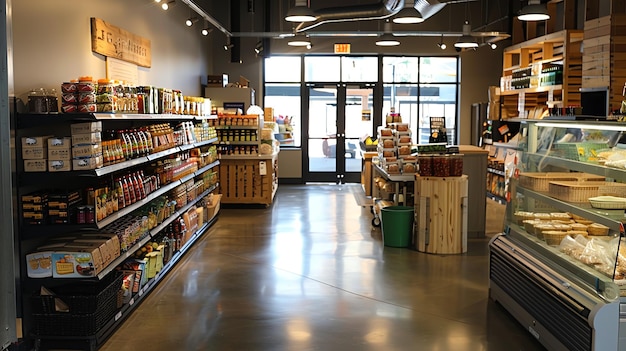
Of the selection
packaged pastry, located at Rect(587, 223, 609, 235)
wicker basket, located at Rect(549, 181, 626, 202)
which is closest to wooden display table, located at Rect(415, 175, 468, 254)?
wicker basket, located at Rect(549, 181, 626, 202)

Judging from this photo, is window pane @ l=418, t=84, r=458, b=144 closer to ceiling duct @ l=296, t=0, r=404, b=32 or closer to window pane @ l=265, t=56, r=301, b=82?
window pane @ l=265, t=56, r=301, b=82

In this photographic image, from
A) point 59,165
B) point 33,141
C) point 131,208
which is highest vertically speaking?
point 33,141

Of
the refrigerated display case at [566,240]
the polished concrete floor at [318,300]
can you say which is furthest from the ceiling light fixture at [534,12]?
the polished concrete floor at [318,300]

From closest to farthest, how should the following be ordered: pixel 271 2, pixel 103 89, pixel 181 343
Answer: pixel 181 343 → pixel 103 89 → pixel 271 2

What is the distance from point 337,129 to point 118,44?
9605 mm

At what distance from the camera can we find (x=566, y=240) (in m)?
4.86

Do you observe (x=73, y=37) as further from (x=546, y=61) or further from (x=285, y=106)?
(x=285, y=106)

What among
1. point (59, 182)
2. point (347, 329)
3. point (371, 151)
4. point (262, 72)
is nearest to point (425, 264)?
point (347, 329)

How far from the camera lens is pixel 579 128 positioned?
506cm

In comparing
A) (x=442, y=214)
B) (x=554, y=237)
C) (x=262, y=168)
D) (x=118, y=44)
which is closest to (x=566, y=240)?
(x=554, y=237)

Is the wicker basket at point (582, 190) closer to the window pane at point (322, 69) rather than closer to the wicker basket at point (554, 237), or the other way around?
the wicker basket at point (554, 237)

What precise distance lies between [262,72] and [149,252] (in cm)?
1036

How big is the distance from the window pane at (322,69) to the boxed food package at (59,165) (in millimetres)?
12051

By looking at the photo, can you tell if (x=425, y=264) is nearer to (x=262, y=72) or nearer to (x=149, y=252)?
(x=149, y=252)
